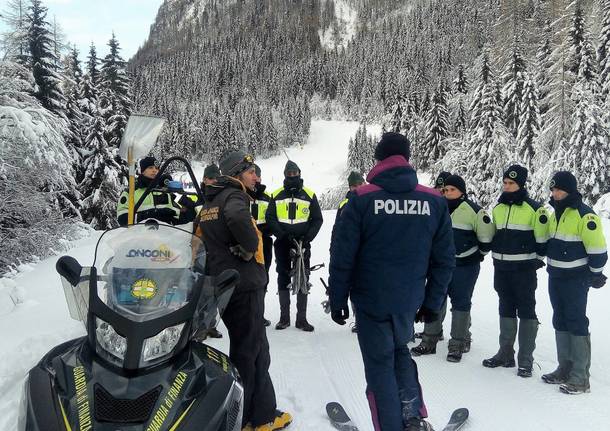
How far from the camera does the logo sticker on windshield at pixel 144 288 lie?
2.40 m

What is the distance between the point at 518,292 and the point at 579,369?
921 mm

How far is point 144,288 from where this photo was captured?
2.42 meters

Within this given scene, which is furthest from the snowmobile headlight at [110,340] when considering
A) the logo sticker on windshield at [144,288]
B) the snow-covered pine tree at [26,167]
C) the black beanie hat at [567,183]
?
the snow-covered pine tree at [26,167]

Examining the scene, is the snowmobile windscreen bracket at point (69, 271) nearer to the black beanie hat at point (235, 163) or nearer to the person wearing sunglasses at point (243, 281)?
the person wearing sunglasses at point (243, 281)

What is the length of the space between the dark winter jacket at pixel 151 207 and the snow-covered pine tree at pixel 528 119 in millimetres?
28046

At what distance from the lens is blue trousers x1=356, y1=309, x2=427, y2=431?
3178mm

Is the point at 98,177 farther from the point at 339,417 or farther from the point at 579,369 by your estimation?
the point at 579,369

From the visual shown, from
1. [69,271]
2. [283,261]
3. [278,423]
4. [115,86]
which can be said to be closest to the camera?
[69,271]

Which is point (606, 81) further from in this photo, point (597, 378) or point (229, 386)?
point (229, 386)

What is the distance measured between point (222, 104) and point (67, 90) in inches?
4067

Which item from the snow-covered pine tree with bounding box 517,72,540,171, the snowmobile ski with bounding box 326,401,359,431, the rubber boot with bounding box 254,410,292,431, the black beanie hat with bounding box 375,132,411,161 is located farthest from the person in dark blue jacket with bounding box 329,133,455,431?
the snow-covered pine tree with bounding box 517,72,540,171

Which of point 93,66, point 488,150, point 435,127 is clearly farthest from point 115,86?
point 435,127

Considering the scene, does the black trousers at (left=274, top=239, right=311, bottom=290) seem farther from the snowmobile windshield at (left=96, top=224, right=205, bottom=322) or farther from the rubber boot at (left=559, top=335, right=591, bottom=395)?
the snowmobile windshield at (left=96, top=224, right=205, bottom=322)

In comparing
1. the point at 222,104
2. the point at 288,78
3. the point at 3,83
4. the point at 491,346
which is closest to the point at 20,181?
the point at 3,83
